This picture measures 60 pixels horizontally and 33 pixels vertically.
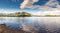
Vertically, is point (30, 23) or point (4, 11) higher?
point (4, 11)

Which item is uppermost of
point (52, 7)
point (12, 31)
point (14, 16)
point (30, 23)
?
point (52, 7)

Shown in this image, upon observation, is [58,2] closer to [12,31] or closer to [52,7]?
[52,7]

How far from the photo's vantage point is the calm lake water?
188cm

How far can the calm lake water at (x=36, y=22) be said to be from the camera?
73.9 inches

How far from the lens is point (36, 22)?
6.20 ft

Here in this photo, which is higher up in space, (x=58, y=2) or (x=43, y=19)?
(x=58, y=2)

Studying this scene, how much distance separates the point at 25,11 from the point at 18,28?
312 millimetres

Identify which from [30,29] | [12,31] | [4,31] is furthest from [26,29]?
[4,31]

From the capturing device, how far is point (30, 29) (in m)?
1.89

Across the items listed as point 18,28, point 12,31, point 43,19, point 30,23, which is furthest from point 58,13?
point 12,31

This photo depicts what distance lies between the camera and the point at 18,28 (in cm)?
188

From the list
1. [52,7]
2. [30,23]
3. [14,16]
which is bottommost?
[30,23]

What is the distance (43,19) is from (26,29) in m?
0.34

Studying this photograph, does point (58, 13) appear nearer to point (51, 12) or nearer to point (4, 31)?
point (51, 12)
